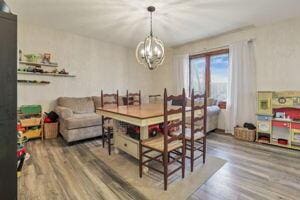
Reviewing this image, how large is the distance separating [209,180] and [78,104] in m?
3.36

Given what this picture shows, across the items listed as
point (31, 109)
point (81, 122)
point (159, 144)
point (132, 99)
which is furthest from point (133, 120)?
point (31, 109)

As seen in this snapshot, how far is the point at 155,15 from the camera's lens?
3178 millimetres

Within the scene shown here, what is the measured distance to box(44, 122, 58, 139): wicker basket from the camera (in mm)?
3740

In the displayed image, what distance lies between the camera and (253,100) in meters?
3.80

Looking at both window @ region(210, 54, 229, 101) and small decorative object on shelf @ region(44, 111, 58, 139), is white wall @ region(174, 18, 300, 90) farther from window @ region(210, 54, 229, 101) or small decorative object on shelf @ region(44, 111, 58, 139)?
small decorative object on shelf @ region(44, 111, 58, 139)

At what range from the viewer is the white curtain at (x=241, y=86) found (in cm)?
382

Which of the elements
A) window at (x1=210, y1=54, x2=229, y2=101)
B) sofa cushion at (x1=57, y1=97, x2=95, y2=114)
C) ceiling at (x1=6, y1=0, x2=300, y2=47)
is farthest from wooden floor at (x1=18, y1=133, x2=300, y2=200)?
ceiling at (x1=6, y1=0, x2=300, y2=47)

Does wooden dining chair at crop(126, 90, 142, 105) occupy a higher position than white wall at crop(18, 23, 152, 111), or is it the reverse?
white wall at crop(18, 23, 152, 111)

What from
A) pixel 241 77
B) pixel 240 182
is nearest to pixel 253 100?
pixel 241 77

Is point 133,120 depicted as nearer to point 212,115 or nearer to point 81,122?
point 81,122

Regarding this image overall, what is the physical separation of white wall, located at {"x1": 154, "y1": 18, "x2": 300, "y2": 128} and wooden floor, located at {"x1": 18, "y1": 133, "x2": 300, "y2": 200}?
4.34 ft

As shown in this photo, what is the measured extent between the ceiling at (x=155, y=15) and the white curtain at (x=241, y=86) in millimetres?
558

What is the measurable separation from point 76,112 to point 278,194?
3.92 metres

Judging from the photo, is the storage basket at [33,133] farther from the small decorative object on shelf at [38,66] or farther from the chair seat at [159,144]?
the chair seat at [159,144]
